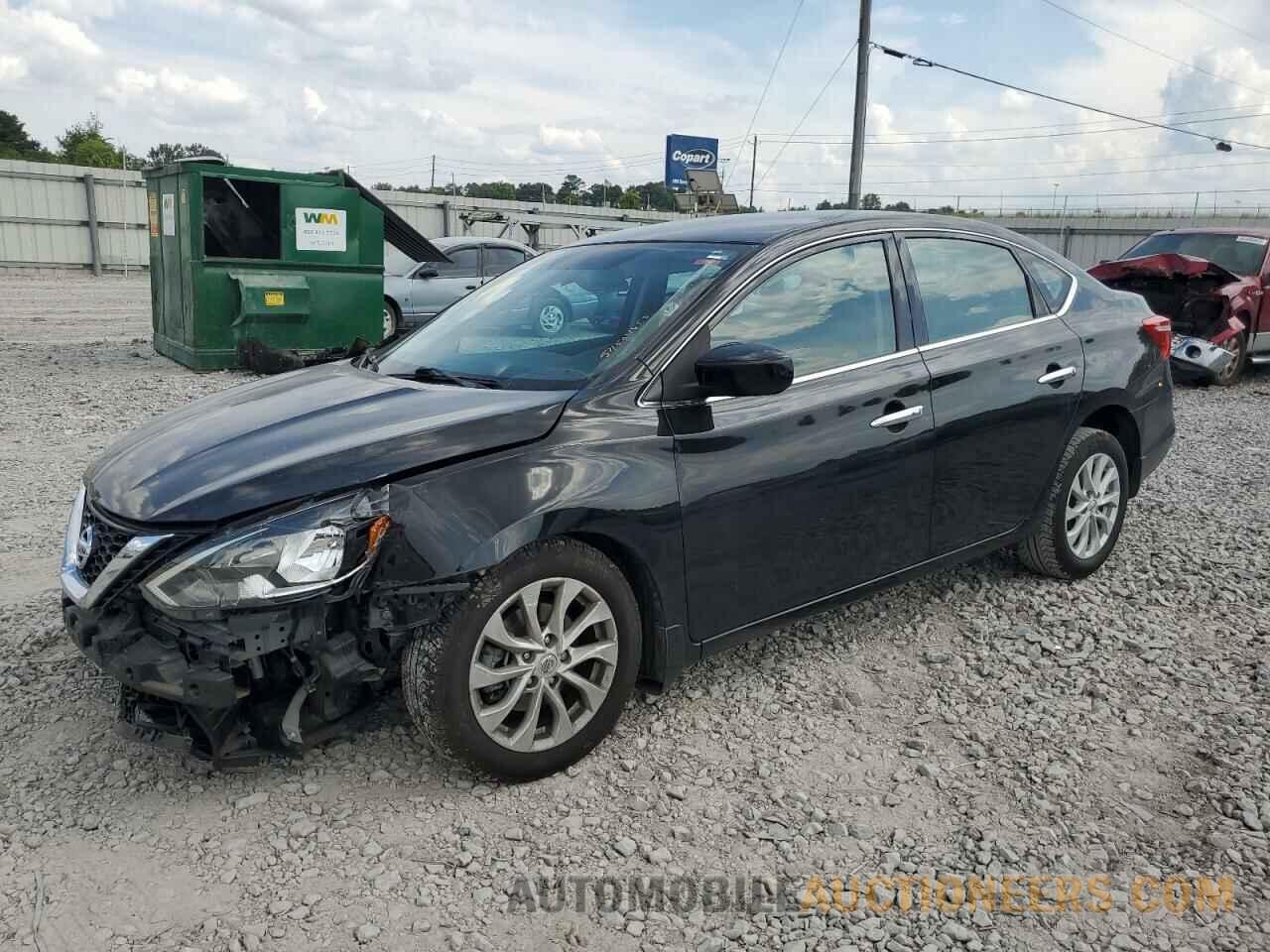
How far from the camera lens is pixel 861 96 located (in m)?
19.1

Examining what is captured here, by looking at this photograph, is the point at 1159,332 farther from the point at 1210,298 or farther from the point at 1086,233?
the point at 1086,233

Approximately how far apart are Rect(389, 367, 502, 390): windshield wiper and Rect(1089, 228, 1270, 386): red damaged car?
9382mm

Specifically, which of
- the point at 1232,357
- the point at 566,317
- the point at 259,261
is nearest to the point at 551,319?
the point at 566,317

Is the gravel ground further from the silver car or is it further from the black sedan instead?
the silver car

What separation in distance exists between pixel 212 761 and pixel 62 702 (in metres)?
1.04

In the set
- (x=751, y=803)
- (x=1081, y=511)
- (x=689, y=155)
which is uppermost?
(x=689, y=155)

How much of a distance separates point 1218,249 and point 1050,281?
859 cm

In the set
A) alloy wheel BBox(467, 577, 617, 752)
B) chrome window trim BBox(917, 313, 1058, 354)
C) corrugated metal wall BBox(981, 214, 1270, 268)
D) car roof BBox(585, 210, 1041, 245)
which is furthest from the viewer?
corrugated metal wall BBox(981, 214, 1270, 268)

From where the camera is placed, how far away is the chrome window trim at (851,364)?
10.6 feet

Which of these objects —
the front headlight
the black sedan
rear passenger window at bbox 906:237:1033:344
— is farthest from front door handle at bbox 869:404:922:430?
the front headlight

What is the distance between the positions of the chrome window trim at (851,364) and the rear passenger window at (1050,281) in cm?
2

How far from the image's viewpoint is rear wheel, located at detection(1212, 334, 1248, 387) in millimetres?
10961

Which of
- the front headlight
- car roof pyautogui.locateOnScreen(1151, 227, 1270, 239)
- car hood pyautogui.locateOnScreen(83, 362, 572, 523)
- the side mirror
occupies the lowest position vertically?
the front headlight

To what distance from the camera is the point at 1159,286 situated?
11172mm
